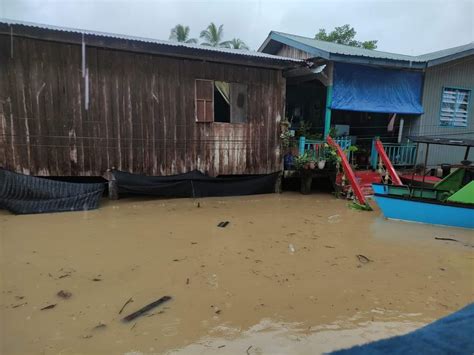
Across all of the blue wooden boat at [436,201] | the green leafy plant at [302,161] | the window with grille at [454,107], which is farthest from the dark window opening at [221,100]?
the window with grille at [454,107]

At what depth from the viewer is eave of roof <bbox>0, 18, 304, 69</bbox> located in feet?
22.2

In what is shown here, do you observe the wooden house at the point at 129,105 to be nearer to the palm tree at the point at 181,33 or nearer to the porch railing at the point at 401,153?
the porch railing at the point at 401,153

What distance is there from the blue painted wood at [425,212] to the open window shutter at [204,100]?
4563 mm

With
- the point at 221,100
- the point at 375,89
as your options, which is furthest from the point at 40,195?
the point at 375,89

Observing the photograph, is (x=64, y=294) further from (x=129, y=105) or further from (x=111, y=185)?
(x=129, y=105)

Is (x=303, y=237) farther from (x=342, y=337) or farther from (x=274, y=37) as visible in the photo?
(x=274, y=37)

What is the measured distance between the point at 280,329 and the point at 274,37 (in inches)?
468

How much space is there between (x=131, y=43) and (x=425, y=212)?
23.8 feet

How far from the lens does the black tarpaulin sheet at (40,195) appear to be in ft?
22.2

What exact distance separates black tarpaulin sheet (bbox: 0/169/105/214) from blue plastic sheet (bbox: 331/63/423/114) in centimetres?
726

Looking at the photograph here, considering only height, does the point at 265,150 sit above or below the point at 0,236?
above

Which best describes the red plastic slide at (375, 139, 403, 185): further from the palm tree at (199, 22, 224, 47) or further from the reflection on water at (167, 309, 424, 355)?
the palm tree at (199, 22, 224, 47)

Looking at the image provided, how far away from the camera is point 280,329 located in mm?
3225

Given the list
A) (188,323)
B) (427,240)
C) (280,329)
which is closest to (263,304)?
(280,329)
